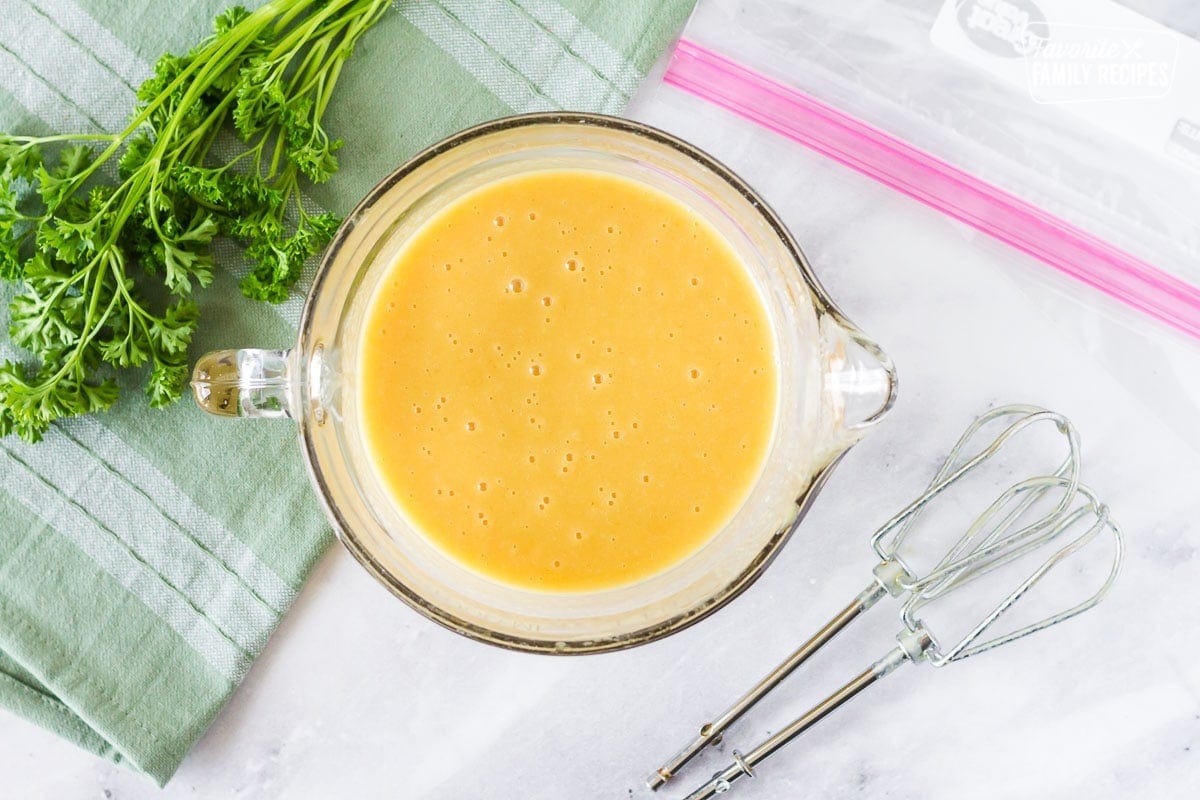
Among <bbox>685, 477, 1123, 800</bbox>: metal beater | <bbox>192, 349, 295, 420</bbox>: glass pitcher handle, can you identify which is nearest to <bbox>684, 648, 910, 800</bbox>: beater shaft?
<bbox>685, 477, 1123, 800</bbox>: metal beater

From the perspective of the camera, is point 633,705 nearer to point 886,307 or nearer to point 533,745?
point 533,745

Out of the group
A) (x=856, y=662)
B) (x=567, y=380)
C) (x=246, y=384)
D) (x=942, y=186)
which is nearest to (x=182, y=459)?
(x=246, y=384)

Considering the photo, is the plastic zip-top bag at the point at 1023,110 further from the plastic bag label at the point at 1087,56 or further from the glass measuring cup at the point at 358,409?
the glass measuring cup at the point at 358,409

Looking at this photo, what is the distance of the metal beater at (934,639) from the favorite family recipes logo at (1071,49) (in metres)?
0.50

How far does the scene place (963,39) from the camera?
4.32 feet

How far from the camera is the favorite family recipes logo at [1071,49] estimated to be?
1.31m

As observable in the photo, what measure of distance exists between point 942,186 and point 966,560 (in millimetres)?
454

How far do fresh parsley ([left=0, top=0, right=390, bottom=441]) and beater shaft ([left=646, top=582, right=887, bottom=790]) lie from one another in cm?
73

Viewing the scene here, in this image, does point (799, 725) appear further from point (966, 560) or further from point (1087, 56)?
point (1087, 56)

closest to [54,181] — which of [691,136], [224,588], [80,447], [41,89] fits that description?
[41,89]

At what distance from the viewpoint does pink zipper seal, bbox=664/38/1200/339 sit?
1.29m

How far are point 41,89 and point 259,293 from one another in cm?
35

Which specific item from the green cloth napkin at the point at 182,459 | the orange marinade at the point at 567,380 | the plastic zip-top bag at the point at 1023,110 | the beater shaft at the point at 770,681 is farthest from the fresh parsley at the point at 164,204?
the beater shaft at the point at 770,681

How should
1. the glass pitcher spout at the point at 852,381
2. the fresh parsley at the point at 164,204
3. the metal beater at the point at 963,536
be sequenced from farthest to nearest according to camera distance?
the metal beater at the point at 963,536 → the fresh parsley at the point at 164,204 → the glass pitcher spout at the point at 852,381
